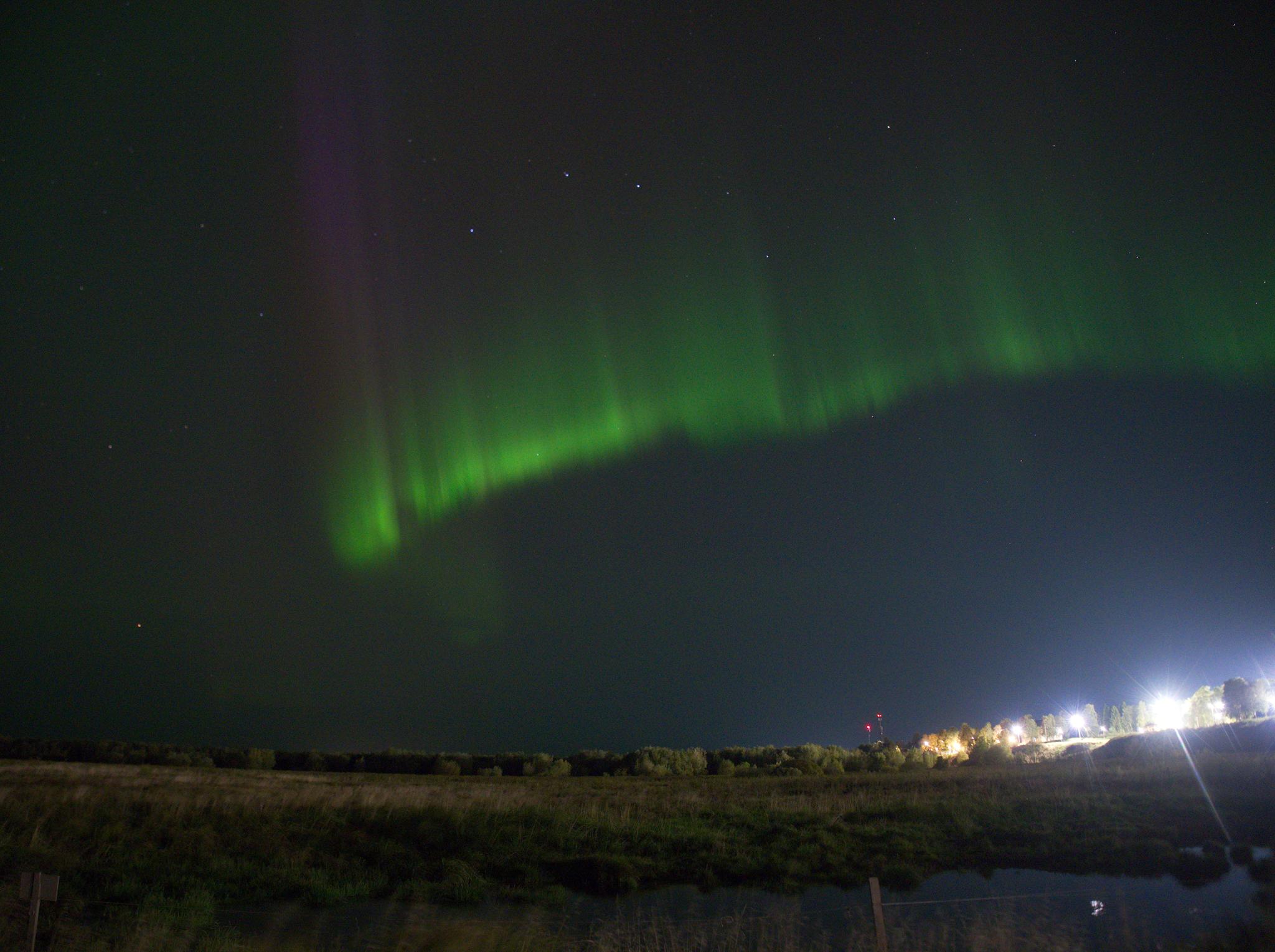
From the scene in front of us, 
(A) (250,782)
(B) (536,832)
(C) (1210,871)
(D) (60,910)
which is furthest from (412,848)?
(A) (250,782)

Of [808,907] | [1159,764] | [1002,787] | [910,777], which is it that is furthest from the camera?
[910,777]

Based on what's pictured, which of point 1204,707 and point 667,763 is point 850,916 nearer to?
point 667,763

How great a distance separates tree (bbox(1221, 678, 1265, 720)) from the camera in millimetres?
109562

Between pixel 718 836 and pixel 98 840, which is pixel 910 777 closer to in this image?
pixel 718 836

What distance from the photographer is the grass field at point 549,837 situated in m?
19.4

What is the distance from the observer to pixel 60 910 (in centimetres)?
1403

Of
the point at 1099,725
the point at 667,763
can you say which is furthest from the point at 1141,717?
the point at 667,763

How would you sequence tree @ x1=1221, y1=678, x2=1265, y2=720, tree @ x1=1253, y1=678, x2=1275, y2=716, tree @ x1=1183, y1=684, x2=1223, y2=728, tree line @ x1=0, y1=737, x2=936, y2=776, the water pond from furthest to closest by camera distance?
tree @ x1=1183, y1=684, x2=1223, y2=728 < tree @ x1=1221, y1=678, x2=1265, y2=720 < tree @ x1=1253, y1=678, x2=1275, y2=716 < tree line @ x1=0, y1=737, x2=936, y2=776 < the water pond

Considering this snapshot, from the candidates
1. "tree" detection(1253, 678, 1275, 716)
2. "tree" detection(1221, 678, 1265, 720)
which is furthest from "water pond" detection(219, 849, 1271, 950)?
"tree" detection(1221, 678, 1265, 720)

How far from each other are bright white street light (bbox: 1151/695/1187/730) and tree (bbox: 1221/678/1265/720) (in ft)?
23.5

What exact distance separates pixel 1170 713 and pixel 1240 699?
13.1 metres

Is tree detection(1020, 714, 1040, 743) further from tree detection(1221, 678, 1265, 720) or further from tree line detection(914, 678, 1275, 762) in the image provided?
tree detection(1221, 678, 1265, 720)

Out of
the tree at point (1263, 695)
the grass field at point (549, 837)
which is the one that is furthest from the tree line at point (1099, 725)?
the grass field at point (549, 837)

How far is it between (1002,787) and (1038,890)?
72.6 feet
